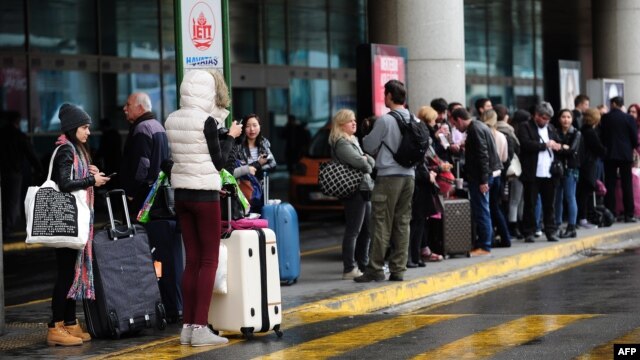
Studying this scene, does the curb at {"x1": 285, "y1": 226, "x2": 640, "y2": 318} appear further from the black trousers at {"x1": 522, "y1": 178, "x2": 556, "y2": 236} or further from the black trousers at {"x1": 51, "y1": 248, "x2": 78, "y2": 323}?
the black trousers at {"x1": 51, "y1": 248, "x2": 78, "y2": 323}

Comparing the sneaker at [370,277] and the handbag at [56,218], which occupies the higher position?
the handbag at [56,218]

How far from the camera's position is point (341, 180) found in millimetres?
13383

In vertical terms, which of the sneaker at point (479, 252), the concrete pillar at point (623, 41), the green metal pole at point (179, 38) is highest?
the concrete pillar at point (623, 41)

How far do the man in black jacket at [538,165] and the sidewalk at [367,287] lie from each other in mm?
324

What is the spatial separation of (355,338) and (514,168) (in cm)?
782

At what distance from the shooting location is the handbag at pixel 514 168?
56.1 ft

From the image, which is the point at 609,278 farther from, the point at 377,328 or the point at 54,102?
the point at 54,102

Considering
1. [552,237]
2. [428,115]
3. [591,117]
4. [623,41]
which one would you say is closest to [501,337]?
[428,115]

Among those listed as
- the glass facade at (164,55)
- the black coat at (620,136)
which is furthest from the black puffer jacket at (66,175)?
the glass facade at (164,55)

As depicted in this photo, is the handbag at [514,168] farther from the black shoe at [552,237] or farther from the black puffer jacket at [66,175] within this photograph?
the black puffer jacket at [66,175]

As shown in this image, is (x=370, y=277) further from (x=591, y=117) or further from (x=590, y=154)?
(x=591, y=117)

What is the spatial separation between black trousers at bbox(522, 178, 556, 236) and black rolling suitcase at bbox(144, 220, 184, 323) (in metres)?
7.76

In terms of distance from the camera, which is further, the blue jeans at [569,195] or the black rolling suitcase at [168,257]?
the blue jeans at [569,195]

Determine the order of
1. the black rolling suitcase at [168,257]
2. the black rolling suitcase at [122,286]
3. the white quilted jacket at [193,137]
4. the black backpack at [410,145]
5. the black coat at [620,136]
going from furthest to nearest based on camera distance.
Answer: the black coat at [620,136], the black backpack at [410,145], the black rolling suitcase at [168,257], the black rolling suitcase at [122,286], the white quilted jacket at [193,137]
